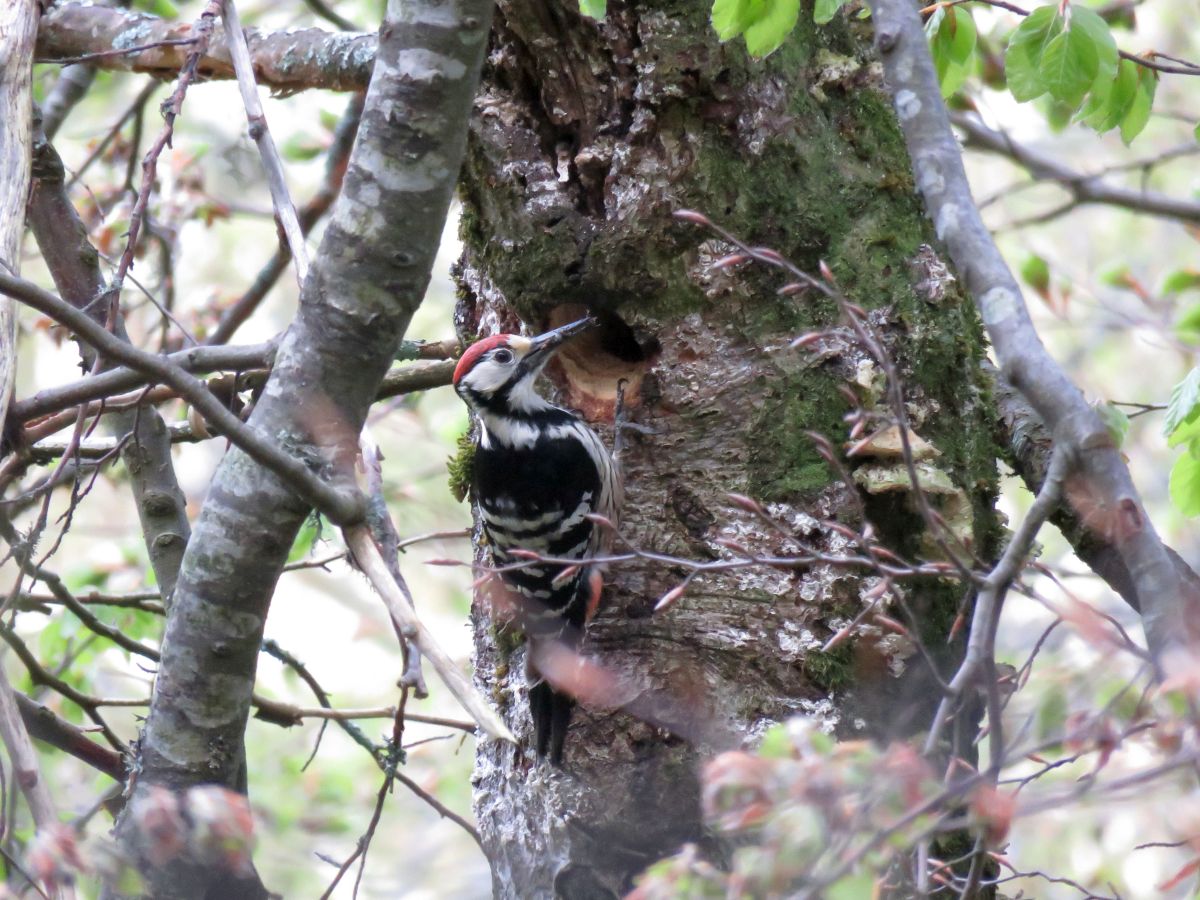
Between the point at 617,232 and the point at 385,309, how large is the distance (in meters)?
0.92

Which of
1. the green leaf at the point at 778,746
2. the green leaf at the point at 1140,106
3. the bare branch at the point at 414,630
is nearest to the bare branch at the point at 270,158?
the bare branch at the point at 414,630

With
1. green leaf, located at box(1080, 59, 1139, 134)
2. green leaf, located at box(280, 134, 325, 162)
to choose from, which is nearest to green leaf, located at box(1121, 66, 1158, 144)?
green leaf, located at box(1080, 59, 1139, 134)

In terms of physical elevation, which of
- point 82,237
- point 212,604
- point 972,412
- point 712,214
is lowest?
point 212,604

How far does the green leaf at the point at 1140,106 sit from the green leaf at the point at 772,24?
3.22 feet

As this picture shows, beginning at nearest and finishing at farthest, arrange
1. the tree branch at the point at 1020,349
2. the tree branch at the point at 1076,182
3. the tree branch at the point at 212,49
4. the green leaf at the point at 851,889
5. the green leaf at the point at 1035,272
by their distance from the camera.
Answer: the green leaf at the point at 851,889 < the tree branch at the point at 1020,349 < the tree branch at the point at 212,49 < the green leaf at the point at 1035,272 < the tree branch at the point at 1076,182

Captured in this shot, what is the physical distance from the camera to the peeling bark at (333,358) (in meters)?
2.39

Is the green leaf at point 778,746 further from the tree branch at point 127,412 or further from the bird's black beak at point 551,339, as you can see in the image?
the tree branch at point 127,412

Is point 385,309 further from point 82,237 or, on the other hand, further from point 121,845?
point 82,237

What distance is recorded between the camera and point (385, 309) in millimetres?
2463

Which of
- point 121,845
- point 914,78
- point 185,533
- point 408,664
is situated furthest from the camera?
point 185,533

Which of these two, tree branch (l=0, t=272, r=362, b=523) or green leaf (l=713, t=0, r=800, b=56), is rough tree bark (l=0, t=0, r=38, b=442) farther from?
green leaf (l=713, t=0, r=800, b=56)

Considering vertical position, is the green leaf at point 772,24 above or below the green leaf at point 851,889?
above

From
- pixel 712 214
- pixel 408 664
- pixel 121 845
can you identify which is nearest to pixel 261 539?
pixel 408 664

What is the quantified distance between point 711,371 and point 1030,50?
42.6 inches
